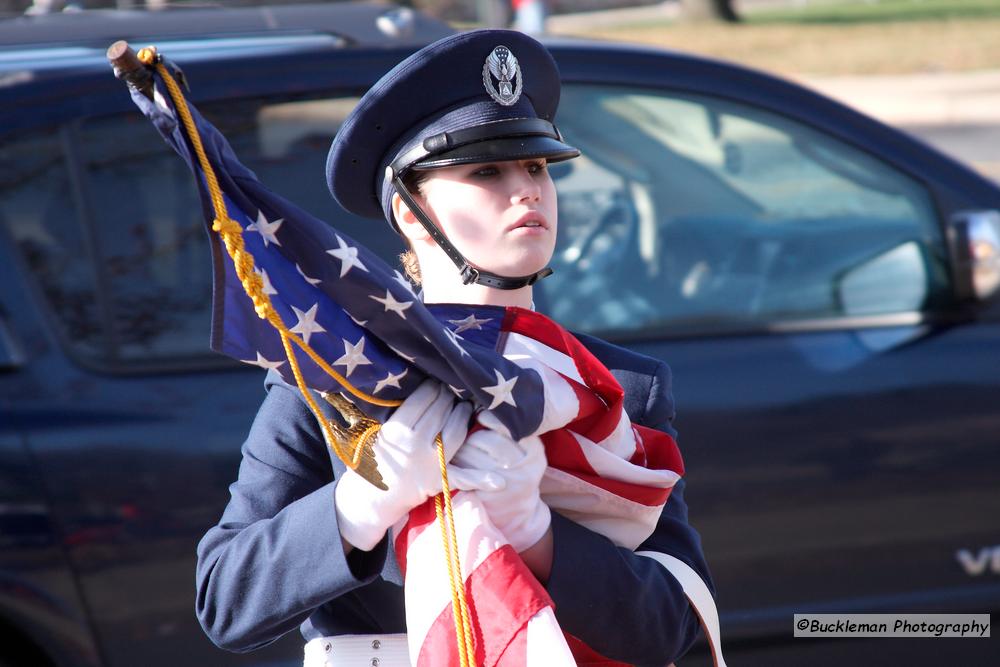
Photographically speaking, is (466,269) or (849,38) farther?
(849,38)

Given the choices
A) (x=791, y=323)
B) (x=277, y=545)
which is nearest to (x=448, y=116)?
(x=277, y=545)

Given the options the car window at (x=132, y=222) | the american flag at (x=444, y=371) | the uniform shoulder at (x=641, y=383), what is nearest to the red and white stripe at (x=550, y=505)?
the american flag at (x=444, y=371)

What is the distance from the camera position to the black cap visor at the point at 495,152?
1.57 metres

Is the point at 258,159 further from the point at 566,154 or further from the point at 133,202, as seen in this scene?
the point at 566,154

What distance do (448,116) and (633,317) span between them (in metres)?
1.39

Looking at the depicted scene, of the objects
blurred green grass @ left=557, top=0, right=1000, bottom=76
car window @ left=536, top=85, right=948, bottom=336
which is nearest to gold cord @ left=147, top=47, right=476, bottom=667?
car window @ left=536, top=85, right=948, bottom=336

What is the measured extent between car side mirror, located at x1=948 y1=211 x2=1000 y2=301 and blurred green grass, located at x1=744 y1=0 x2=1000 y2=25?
65.7 feet

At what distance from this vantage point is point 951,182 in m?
3.02

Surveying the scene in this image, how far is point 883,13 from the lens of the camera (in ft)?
77.8

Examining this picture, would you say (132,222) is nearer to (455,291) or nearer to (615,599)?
(455,291)

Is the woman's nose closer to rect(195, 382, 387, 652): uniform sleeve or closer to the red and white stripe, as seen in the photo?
the red and white stripe

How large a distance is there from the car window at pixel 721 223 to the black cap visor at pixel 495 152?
1323 millimetres

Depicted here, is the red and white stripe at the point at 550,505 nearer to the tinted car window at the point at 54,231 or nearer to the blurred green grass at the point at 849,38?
the tinted car window at the point at 54,231

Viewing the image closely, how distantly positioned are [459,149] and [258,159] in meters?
1.37
